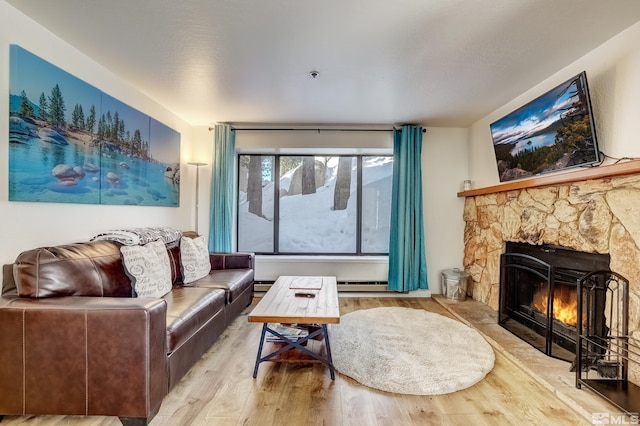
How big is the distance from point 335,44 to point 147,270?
209 centimetres

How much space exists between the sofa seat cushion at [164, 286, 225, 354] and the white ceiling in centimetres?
182

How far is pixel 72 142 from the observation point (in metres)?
2.21

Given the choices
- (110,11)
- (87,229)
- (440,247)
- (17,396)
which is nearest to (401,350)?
(440,247)

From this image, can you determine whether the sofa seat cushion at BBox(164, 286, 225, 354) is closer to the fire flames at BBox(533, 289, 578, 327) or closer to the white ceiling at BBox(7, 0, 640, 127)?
the white ceiling at BBox(7, 0, 640, 127)

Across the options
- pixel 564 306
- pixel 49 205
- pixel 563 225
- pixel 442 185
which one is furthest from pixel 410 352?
pixel 49 205

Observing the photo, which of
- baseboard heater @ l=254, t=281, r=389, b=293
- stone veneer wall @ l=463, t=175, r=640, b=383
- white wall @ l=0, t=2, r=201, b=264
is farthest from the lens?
baseboard heater @ l=254, t=281, r=389, b=293

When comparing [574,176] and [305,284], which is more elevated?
[574,176]

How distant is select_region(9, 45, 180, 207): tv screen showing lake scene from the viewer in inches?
73.2

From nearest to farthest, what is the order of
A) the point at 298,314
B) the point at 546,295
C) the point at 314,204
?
the point at 298,314, the point at 546,295, the point at 314,204

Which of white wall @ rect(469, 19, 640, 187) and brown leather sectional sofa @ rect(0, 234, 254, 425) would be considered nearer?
brown leather sectional sofa @ rect(0, 234, 254, 425)

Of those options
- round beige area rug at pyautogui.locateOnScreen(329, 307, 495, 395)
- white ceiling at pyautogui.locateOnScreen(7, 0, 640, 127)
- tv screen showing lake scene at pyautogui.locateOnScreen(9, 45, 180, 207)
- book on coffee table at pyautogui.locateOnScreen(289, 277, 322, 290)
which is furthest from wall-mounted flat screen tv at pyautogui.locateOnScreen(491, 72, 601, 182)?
tv screen showing lake scene at pyautogui.locateOnScreen(9, 45, 180, 207)

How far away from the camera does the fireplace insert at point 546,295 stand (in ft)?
7.52

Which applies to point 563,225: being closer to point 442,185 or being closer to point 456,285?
point 456,285

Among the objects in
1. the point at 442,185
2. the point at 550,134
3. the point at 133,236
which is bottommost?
the point at 133,236
